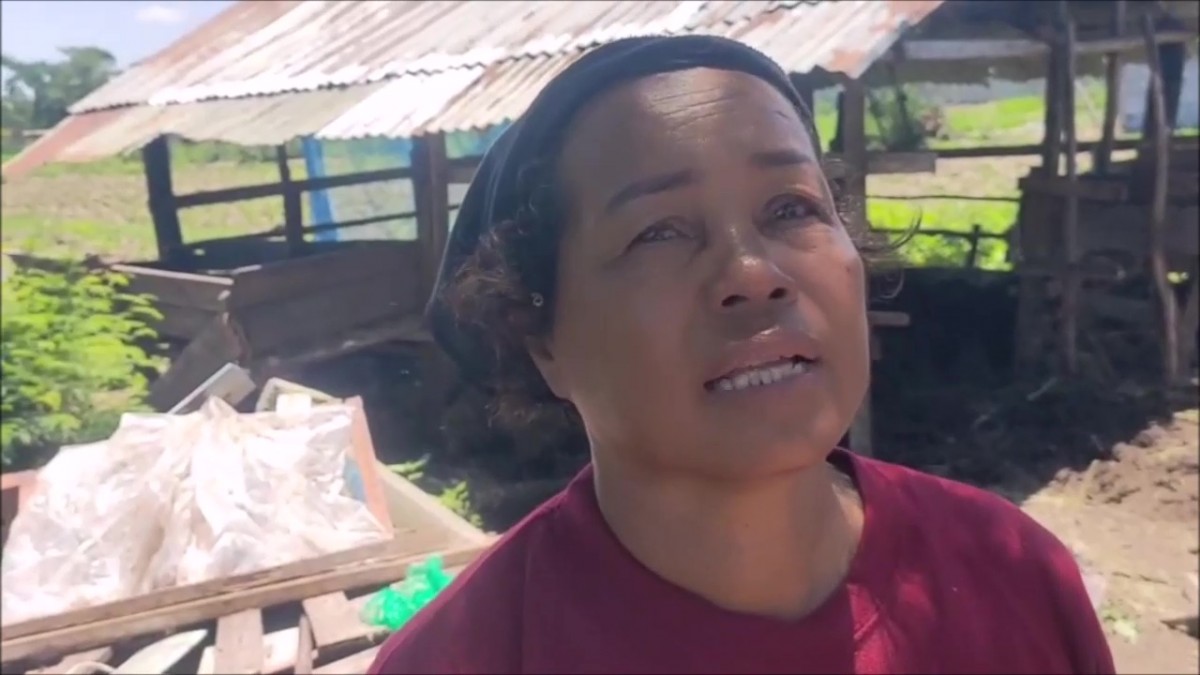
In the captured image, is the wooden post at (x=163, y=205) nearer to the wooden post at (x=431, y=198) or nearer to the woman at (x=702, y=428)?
the wooden post at (x=431, y=198)

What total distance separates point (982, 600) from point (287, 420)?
11.4 ft

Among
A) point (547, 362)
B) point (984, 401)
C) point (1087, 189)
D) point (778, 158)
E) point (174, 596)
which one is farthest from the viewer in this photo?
point (1087, 189)

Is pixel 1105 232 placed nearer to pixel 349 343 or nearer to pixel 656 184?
pixel 349 343

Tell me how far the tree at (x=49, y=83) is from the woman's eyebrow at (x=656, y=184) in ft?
122

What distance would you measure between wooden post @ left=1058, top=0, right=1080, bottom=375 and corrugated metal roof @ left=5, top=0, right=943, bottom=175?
7.39 ft

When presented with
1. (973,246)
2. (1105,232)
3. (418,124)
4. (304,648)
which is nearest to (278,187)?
(418,124)

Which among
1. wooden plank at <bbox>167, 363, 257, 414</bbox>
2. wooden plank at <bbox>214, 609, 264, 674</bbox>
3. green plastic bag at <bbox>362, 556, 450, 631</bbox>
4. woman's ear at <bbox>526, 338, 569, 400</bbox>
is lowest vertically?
wooden plank at <bbox>167, 363, 257, 414</bbox>

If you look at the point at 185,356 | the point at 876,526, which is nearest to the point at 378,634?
the point at 876,526

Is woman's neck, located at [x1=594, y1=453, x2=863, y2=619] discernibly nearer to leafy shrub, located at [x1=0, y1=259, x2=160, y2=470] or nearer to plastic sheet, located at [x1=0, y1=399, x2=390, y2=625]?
plastic sheet, located at [x1=0, y1=399, x2=390, y2=625]

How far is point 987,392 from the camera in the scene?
801 centimetres

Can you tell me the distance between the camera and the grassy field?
37.7ft

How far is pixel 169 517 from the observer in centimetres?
393

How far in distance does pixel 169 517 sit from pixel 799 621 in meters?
3.14

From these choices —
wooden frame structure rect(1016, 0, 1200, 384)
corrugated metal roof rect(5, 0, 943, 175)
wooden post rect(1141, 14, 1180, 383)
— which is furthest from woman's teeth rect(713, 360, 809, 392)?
wooden post rect(1141, 14, 1180, 383)
